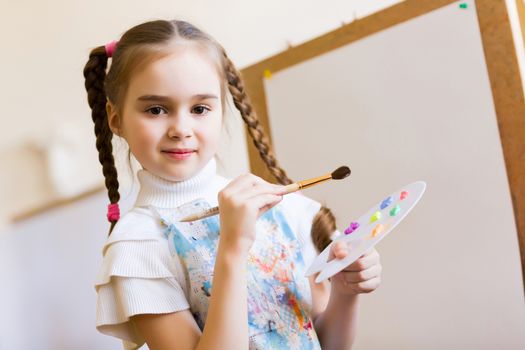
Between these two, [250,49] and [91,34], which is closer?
[250,49]

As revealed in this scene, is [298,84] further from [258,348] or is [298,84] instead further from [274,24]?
[258,348]

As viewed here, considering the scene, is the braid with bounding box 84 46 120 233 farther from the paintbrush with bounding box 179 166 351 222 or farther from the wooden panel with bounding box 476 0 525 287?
the wooden panel with bounding box 476 0 525 287

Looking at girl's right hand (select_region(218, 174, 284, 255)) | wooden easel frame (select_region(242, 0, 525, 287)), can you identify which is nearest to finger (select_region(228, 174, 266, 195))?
girl's right hand (select_region(218, 174, 284, 255))

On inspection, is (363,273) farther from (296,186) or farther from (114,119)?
(114,119)

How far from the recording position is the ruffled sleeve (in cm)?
67

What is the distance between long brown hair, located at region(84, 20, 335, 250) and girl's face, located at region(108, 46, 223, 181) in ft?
0.07

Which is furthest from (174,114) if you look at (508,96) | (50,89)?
(50,89)

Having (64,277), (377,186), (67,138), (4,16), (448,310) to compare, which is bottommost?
(448,310)

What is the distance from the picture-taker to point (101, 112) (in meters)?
0.87

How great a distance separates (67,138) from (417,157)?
1.12m

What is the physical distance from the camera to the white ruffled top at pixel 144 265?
2.21 feet

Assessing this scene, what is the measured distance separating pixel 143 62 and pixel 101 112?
0.57ft

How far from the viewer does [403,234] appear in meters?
1.09

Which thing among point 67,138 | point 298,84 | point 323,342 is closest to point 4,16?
point 67,138
